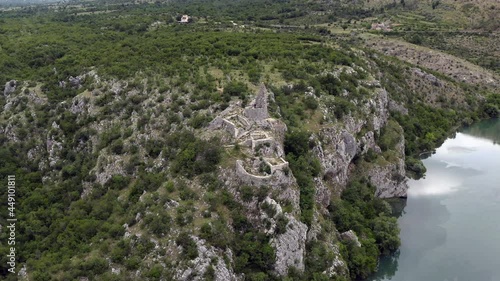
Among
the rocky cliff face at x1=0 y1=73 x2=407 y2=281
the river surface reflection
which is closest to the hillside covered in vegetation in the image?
the rocky cliff face at x1=0 y1=73 x2=407 y2=281

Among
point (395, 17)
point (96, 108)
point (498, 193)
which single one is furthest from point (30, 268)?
point (395, 17)

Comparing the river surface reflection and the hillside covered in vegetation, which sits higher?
the hillside covered in vegetation

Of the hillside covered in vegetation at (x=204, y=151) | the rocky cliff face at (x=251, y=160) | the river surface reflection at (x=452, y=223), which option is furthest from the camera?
the river surface reflection at (x=452, y=223)

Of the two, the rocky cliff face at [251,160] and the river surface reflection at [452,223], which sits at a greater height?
the rocky cliff face at [251,160]

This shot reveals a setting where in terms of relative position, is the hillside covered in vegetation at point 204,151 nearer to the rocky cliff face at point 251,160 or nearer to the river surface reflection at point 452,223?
the rocky cliff face at point 251,160

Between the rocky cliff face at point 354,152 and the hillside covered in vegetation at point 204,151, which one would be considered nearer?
the hillside covered in vegetation at point 204,151

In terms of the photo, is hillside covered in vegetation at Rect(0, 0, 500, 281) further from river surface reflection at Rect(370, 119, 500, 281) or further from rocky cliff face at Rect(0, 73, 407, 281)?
river surface reflection at Rect(370, 119, 500, 281)

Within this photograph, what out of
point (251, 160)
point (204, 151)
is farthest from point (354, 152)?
point (204, 151)

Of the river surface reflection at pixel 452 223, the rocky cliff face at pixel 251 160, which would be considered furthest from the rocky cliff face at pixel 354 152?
the river surface reflection at pixel 452 223
